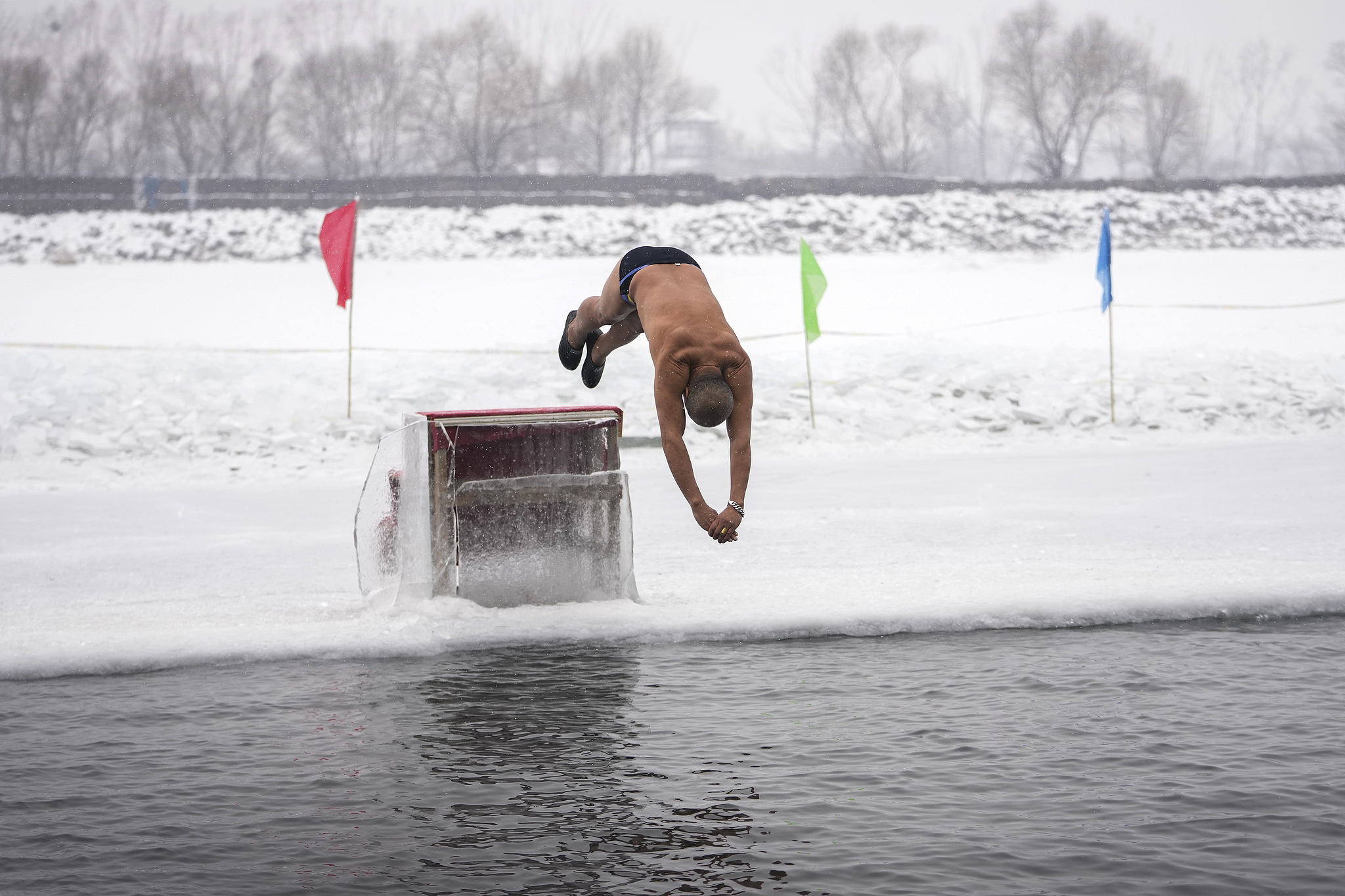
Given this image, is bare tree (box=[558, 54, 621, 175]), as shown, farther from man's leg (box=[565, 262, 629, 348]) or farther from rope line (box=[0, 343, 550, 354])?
man's leg (box=[565, 262, 629, 348])

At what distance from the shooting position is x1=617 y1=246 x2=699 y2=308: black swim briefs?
7.39 meters

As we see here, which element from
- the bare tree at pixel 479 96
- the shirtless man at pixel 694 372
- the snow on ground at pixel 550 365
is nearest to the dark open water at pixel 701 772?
the shirtless man at pixel 694 372

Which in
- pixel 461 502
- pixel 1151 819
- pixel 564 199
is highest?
pixel 564 199

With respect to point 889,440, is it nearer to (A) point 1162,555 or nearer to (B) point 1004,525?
(B) point 1004,525

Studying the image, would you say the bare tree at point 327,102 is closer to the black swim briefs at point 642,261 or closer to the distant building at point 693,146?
the distant building at point 693,146

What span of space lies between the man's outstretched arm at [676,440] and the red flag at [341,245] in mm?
11476

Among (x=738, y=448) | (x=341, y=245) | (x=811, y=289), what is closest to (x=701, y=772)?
(x=738, y=448)

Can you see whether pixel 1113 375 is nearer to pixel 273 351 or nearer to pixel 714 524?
pixel 273 351

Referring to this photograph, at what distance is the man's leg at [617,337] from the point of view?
8.15 meters

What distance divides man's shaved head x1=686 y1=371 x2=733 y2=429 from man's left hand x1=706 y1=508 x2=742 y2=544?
0.51m

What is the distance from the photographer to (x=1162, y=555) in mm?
9562

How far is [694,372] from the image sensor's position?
6594 mm

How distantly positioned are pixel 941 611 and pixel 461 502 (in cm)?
291

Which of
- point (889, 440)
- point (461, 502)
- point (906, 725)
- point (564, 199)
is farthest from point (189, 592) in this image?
point (564, 199)
